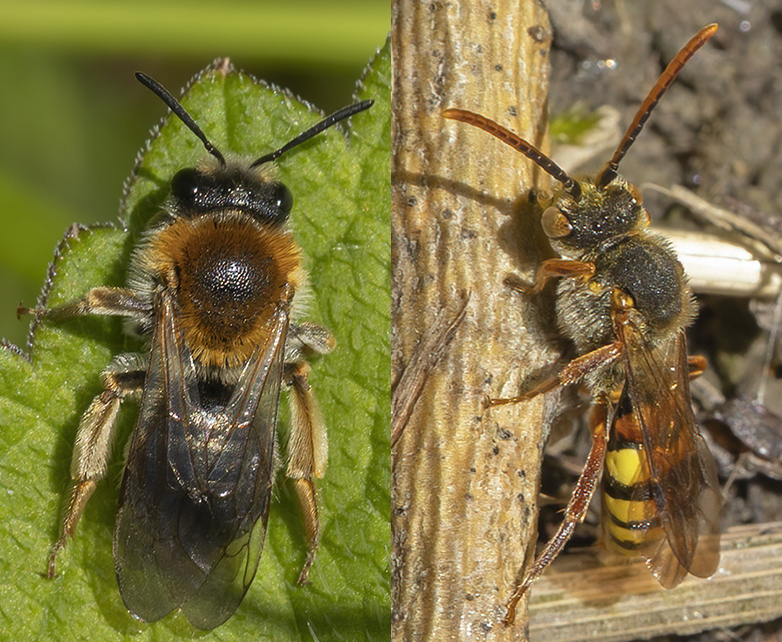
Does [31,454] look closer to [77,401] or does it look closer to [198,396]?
[77,401]

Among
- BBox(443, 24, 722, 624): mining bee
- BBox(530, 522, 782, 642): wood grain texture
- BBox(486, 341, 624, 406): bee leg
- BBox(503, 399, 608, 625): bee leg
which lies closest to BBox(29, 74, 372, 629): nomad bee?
BBox(486, 341, 624, 406): bee leg

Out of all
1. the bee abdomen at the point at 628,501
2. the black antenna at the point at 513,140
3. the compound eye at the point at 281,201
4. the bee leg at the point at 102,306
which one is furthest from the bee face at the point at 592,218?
the bee leg at the point at 102,306

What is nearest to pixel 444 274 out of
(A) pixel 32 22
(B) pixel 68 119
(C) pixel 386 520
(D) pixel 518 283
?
(D) pixel 518 283

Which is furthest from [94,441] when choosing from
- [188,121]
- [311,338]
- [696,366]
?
[696,366]

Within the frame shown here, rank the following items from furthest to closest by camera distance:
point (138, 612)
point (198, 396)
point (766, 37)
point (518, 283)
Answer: point (766, 37), point (518, 283), point (198, 396), point (138, 612)

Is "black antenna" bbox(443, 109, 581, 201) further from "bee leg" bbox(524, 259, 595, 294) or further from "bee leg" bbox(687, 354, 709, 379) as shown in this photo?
"bee leg" bbox(687, 354, 709, 379)

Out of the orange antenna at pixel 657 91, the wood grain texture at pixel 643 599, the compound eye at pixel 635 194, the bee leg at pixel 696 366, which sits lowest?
the wood grain texture at pixel 643 599

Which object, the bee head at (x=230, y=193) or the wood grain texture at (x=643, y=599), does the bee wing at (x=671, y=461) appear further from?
the bee head at (x=230, y=193)
